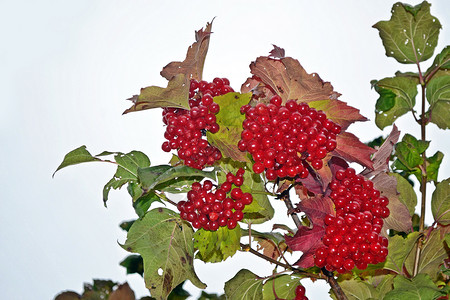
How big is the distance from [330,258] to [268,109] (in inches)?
9.9

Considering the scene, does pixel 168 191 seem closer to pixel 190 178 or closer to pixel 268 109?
pixel 190 178

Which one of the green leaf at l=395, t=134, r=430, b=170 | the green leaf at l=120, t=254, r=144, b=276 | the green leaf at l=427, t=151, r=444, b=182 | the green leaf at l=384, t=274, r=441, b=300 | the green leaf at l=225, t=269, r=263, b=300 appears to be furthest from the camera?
the green leaf at l=120, t=254, r=144, b=276

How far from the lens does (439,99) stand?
1153mm

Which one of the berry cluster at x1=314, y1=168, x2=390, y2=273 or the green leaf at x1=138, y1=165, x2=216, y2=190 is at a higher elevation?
the green leaf at x1=138, y1=165, x2=216, y2=190

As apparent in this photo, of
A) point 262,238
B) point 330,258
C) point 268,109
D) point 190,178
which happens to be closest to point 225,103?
point 268,109

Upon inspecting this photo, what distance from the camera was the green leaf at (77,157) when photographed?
85 cm

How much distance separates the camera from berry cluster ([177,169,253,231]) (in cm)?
80

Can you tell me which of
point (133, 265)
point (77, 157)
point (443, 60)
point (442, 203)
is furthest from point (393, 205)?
point (133, 265)

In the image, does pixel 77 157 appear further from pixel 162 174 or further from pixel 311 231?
pixel 311 231

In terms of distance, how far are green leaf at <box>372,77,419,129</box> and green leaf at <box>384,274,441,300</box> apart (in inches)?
19.1

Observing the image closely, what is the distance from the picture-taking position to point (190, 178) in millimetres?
886

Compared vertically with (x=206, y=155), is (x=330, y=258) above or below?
below

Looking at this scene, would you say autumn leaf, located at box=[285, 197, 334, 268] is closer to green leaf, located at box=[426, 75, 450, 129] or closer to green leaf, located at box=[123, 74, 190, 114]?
green leaf, located at box=[123, 74, 190, 114]

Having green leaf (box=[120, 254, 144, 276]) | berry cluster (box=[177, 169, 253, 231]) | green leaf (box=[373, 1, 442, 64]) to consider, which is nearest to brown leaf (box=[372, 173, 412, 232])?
berry cluster (box=[177, 169, 253, 231])
